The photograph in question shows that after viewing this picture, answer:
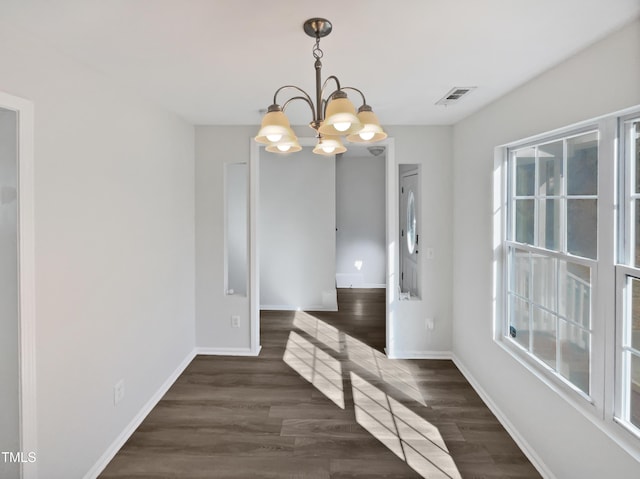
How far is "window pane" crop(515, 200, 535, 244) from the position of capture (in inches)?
102

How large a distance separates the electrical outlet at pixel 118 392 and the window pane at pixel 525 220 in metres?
2.84

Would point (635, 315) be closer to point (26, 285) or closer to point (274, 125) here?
point (274, 125)

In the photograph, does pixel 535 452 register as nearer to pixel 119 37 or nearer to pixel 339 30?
pixel 339 30

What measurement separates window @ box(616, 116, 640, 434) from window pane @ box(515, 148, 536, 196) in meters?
0.79

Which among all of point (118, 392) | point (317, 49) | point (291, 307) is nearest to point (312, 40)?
point (317, 49)

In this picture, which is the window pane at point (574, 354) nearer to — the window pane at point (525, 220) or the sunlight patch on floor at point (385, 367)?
the window pane at point (525, 220)

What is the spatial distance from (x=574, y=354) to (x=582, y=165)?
3.36 ft

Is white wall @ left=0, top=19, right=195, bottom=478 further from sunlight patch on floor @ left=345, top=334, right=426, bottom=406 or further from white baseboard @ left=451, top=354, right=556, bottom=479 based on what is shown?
white baseboard @ left=451, top=354, right=556, bottom=479

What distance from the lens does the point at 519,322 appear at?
8.96 feet

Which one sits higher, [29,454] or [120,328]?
[120,328]

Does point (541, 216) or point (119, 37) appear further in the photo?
point (541, 216)

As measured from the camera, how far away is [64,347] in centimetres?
199

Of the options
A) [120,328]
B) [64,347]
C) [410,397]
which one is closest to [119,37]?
[64,347]

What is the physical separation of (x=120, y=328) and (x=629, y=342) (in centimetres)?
278
